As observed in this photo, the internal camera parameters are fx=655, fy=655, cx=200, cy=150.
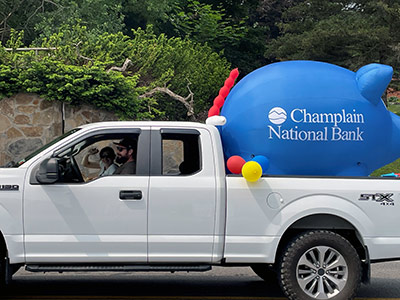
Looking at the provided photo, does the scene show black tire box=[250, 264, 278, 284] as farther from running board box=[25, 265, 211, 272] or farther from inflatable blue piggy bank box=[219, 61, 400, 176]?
running board box=[25, 265, 211, 272]

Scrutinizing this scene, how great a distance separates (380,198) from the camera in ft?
21.5

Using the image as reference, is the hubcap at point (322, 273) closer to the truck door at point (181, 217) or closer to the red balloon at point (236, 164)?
the truck door at point (181, 217)

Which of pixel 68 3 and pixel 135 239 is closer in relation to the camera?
pixel 135 239

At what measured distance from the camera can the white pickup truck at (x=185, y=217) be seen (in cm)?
633

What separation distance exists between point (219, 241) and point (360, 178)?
5.13ft

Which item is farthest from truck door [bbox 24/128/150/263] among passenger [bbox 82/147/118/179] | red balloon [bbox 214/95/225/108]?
red balloon [bbox 214/95/225/108]

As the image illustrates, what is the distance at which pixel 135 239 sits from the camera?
6355 mm

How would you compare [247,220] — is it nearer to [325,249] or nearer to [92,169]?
[325,249]

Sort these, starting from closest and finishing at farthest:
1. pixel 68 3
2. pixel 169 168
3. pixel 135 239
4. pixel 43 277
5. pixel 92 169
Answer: pixel 135 239 < pixel 169 168 < pixel 92 169 < pixel 43 277 < pixel 68 3

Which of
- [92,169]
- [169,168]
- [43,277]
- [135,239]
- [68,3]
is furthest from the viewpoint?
[68,3]

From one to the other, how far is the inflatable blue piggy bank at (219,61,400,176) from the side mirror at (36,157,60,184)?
206 centimetres

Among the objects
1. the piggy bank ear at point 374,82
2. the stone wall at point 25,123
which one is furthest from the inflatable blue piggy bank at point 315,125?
the stone wall at point 25,123

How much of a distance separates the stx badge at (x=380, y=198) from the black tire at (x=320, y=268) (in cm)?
47

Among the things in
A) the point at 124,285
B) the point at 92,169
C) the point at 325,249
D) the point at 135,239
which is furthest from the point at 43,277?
the point at 325,249
